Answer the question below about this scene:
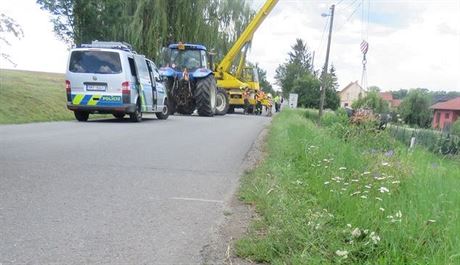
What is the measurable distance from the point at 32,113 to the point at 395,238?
14067 millimetres

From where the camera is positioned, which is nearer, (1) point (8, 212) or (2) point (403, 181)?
(1) point (8, 212)

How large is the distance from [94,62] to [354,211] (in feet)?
38.8

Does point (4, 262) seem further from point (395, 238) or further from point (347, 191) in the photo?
point (347, 191)

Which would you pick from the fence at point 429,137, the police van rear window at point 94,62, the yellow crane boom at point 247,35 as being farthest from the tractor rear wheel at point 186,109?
the fence at point 429,137

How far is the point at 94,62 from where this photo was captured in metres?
14.5

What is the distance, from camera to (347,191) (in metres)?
4.77

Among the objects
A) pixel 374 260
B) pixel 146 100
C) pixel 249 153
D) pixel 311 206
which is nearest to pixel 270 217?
pixel 311 206

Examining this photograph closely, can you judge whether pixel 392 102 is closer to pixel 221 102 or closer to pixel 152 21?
pixel 221 102

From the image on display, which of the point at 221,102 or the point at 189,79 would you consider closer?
the point at 189,79

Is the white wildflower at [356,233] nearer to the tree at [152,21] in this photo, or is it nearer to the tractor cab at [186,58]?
the tractor cab at [186,58]

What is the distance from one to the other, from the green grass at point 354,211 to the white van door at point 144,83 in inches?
373

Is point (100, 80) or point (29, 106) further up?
point (100, 80)

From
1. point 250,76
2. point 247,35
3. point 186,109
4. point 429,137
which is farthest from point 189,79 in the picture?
point 250,76

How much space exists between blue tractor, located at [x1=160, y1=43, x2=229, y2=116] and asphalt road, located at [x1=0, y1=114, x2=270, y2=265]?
1245 cm
